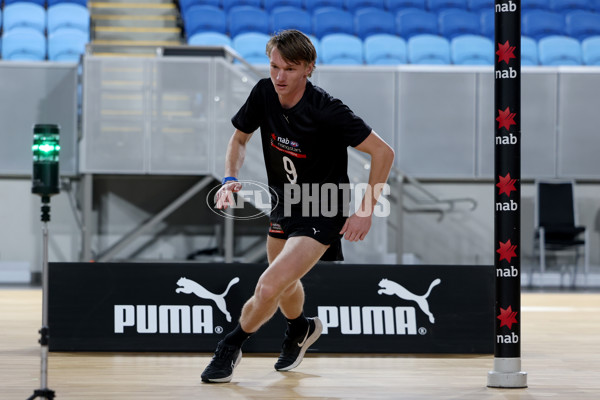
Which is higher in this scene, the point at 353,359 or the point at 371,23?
the point at 371,23

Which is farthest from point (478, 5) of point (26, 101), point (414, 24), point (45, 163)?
point (45, 163)

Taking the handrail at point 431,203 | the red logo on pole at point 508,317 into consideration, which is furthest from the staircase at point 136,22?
the red logo on pole at point 508,317

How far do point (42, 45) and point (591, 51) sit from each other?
795cm

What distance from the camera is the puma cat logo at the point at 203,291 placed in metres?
5.04

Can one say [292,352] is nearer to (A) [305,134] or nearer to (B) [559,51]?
(A) [305,134]

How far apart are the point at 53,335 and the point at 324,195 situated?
2.01 meters

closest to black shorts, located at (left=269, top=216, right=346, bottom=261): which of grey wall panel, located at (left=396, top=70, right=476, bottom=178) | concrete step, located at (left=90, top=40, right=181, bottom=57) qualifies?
concrete step, located at (left=90, top=40, right=181, bottom=57)

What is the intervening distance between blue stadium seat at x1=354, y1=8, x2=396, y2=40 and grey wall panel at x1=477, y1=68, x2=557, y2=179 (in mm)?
1985

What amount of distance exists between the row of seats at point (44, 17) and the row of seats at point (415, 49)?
5.47ft

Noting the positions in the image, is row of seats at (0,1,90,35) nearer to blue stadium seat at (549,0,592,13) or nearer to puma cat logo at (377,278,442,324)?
blue stadium seat at (549,0,592,13)

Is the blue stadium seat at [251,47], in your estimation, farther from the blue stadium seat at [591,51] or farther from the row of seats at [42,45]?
the blue stadium seat at [591,51]

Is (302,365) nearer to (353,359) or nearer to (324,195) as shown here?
(353,359)

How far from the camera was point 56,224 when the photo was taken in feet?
38.4

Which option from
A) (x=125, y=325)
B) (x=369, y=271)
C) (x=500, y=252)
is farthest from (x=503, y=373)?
(x=125, y=325)
